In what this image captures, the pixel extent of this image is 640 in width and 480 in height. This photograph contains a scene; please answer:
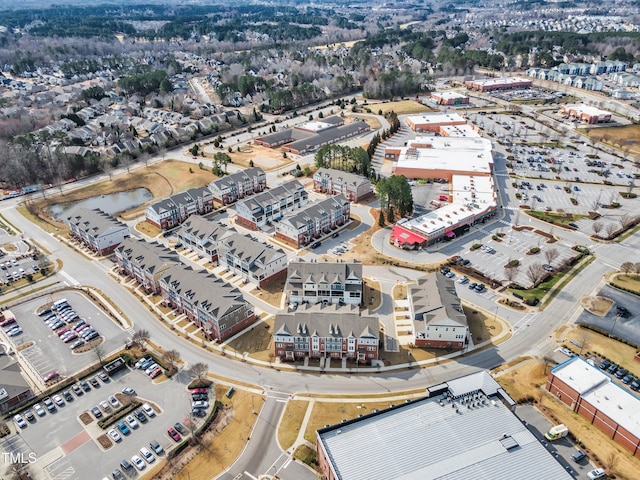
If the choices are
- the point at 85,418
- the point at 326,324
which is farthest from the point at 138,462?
the point at 326,324

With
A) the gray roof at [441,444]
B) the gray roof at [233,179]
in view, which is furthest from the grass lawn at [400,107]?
the gray roof at [441,444]

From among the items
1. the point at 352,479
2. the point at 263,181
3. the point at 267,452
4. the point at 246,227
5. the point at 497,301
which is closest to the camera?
the point at 352,479

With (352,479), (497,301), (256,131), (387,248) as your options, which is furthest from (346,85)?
(352,479)

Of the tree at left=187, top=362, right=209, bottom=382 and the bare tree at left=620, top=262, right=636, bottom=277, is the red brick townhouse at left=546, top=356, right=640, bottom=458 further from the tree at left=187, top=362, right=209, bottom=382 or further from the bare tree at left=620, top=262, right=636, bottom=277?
the tree at left=187, top=362, right=209, bottom=382

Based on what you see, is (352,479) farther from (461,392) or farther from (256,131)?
(256,131)

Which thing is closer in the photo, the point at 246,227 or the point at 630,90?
the point at 246,227

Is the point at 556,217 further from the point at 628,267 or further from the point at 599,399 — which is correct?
the point at 599,399

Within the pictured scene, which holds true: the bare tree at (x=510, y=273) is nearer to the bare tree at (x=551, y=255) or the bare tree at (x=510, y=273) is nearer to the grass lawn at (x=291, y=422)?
the bare tree at (x=551, y=255)

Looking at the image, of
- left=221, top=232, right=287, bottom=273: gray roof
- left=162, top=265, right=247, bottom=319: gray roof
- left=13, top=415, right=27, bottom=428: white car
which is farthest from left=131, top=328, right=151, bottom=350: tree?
left=221, top=232, right=287, bottom=273: gray roof
